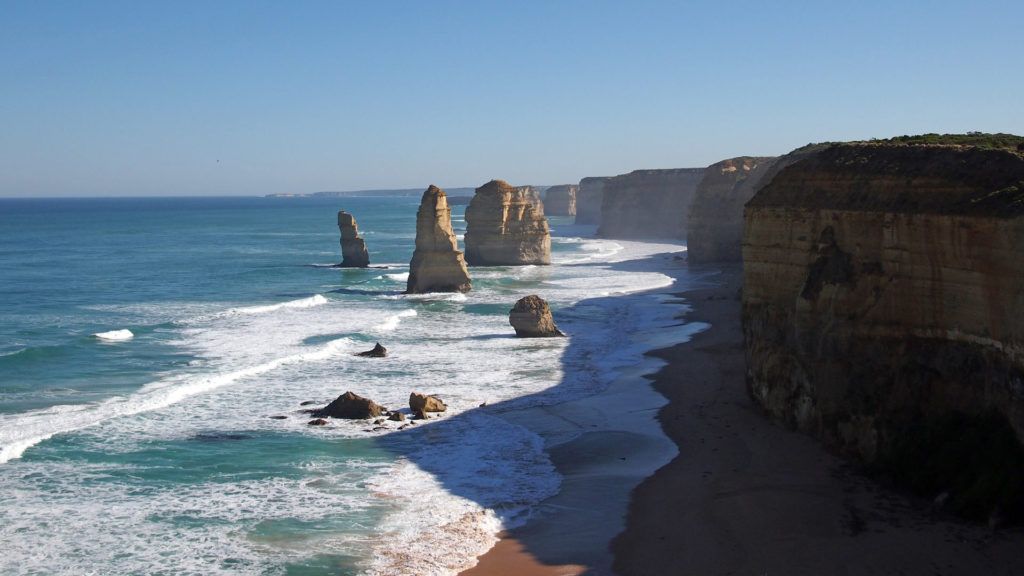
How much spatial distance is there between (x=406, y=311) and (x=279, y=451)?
23.8m

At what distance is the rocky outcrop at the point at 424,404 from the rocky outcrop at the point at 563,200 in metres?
166

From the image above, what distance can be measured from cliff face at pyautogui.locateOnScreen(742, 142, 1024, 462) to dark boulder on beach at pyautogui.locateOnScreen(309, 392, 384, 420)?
9.87 metres

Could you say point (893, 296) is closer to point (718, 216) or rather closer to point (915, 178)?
point (915, 178)

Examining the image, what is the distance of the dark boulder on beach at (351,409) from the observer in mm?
23906

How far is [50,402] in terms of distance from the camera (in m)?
25.5

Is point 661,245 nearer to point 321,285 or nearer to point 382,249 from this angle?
point 382,249

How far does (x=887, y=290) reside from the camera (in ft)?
57.0

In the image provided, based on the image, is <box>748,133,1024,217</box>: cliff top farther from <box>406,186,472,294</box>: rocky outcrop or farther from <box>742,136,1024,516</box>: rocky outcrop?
<box>406,186,472,294</box>: rocky outcrop

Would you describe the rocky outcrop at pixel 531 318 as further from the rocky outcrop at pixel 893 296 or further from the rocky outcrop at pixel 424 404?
the rocky outcrop at pixel 893 296

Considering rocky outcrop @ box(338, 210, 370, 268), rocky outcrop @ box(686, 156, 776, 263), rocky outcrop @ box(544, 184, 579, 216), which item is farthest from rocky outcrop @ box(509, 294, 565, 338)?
rocky outcrop @ box(544, 184, 579, 216)

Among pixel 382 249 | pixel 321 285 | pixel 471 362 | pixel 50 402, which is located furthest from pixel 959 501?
pixel 382 249

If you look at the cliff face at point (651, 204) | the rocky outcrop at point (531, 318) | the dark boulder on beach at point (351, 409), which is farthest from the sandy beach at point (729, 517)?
the cliff face at point (651, 204)

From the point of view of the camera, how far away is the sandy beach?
45.9 feet

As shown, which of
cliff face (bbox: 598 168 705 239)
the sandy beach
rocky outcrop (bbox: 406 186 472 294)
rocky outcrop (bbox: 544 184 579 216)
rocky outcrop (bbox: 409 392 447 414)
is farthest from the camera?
rocky outcrop (bbox: 544 184 579 216)
